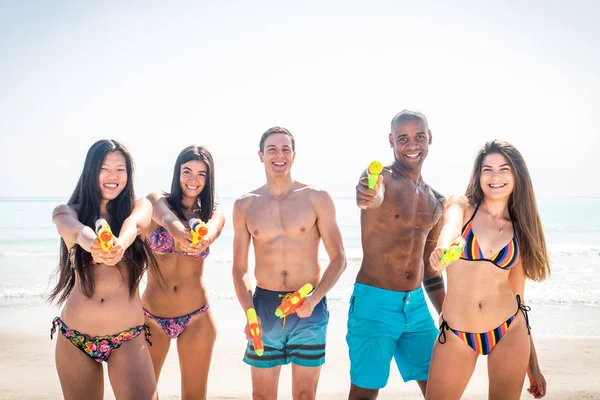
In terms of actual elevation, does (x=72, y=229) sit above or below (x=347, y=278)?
above

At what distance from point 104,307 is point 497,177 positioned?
2.94 metres

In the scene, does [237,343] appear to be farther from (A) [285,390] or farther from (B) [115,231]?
(B) [115,231]

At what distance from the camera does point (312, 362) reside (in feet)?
13.8

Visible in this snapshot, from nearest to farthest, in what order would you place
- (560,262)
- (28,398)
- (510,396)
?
→ (510,396) < (28,398) < (560,262)

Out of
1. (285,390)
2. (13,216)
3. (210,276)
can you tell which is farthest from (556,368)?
(13,216)

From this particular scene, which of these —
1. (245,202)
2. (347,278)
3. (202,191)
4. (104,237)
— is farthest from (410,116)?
(347,278)

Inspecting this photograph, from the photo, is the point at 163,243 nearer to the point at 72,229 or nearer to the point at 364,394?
the point at 72,229

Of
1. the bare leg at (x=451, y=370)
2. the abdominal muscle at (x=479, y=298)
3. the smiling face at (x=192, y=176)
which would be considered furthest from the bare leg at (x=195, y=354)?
the abdominal muscle at (x=479, y=298)

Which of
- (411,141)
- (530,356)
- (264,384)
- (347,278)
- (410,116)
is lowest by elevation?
(347,278)

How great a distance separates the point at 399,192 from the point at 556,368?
14.7ft

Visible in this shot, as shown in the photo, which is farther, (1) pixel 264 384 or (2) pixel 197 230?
(1) pixel 264 384

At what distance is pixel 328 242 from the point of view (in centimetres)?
439

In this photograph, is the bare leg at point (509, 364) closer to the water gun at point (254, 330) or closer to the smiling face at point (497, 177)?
the smiling face at point (497, 177)

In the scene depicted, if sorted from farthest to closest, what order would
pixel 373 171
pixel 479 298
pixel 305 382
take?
pixel 305 382
pixel 373 171
pixel 479 298
